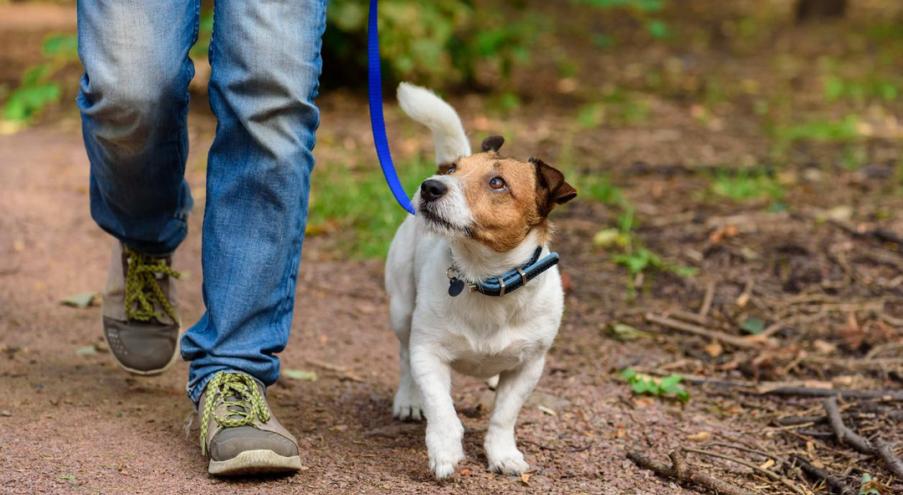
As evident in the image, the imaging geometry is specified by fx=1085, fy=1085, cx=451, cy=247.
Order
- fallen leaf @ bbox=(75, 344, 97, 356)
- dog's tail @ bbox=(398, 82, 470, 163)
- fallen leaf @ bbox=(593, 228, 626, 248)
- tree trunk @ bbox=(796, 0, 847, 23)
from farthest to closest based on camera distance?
1. tree trunk @ bbox=(796, 0, 847, 23)
2. fallen leaf @ bbox=(593, 228, 626, 248)
3. fallen leaf @ bbox=(75, 344, 97, 356)
4. dog's tail @ bbox=(398, 82, 470, 163)

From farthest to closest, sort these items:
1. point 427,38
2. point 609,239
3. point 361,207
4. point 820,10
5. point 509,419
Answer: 1. point 820,10
2. point 427,38
3. point 361,207
4. point 609,239
5. point 509,419

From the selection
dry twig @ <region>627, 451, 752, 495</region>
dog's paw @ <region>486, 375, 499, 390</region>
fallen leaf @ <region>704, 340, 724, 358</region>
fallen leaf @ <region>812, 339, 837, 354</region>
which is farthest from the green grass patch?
dry twig @ <region>627, 451, 752, 495</region>

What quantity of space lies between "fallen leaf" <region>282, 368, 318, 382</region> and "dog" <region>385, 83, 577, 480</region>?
0.84 m

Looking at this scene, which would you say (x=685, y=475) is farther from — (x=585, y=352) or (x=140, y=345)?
(x=140, y=345)

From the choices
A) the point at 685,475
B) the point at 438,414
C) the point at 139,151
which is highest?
the point at 139,151

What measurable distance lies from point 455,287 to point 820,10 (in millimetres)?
11242

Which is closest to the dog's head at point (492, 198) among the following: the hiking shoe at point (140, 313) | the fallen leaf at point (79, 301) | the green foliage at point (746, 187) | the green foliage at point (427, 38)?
the hiking shoe at point (140, 313)

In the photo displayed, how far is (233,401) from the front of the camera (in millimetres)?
2924

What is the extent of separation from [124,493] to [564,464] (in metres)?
1.25

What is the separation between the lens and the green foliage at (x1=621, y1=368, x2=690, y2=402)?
3.82 m

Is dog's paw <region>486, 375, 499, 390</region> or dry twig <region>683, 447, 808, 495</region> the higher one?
dry twig <region>683, 447, 808, 495</region>

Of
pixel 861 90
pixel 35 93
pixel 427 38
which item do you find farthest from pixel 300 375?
pixel 861 90

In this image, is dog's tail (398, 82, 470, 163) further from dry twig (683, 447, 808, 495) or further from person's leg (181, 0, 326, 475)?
dry twig (683, 447, 808, 495)

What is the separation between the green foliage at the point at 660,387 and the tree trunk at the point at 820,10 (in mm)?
10143
